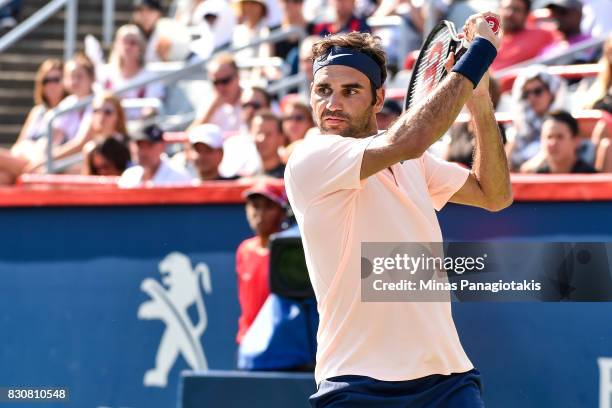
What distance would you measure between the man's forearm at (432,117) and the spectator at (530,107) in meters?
3.86

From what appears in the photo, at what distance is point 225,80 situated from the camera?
9.88 m

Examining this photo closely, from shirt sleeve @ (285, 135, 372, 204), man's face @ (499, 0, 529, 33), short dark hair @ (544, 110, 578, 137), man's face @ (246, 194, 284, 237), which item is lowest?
shirt sleeve @ (285, 135, 372, 204)

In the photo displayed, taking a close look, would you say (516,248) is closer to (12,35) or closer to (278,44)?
(278,44)

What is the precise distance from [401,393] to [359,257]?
1.40ft

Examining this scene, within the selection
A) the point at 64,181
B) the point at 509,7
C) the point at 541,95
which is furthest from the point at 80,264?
the point at 509,7

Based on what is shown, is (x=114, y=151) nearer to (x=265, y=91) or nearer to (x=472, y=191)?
(x=265, y=91)

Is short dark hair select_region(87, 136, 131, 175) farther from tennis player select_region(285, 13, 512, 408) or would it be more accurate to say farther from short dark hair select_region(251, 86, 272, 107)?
tennis player select_region(285, 13, 512, 408)

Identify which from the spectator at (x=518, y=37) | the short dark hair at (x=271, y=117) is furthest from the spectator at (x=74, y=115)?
the spectator at (x=518, y=37)

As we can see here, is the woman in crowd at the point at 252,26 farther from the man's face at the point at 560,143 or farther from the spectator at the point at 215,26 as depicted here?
the man's face at the point at 560,143

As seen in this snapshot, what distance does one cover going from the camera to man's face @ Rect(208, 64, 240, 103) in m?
9.89

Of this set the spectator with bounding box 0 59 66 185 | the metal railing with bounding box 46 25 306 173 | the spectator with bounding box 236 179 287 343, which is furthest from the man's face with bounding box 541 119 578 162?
the spectator with bounding box 0 59 66 185

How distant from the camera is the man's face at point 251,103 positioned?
9.42 meters

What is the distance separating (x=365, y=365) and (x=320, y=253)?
1.21 feet

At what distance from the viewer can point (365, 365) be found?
A: 4070 mm
